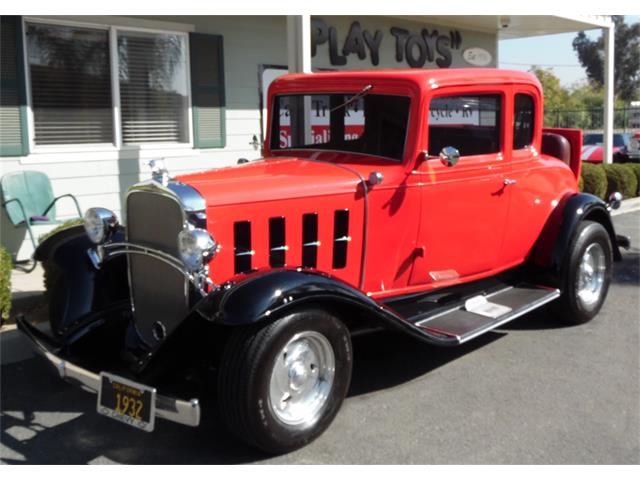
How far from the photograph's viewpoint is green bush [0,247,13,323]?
4676 millimetres

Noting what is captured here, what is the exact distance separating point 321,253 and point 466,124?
1.48 m

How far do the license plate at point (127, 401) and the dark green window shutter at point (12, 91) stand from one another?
460cm

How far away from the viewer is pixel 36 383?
13.9 ft

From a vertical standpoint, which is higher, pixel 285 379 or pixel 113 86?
pixel 113 86

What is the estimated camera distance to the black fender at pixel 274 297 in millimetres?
3072

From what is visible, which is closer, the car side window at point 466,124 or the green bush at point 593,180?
the car side window at point 466,124

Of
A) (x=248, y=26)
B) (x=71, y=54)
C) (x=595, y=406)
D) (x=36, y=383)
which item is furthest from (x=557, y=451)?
(x=248, y=26)

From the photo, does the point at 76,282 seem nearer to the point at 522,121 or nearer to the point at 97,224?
the point at 97,224

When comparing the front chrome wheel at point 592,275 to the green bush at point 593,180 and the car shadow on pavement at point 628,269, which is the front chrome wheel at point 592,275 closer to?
the car shadow on pavement at point 628,269

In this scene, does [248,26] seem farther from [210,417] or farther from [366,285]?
[210,417]

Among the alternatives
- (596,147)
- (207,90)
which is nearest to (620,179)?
(596,147)

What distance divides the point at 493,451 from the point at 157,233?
1993 millimetres

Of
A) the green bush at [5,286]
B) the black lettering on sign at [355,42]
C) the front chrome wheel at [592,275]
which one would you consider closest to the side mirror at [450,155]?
the front chrome wheel at [592,275]

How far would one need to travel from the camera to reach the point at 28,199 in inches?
275
